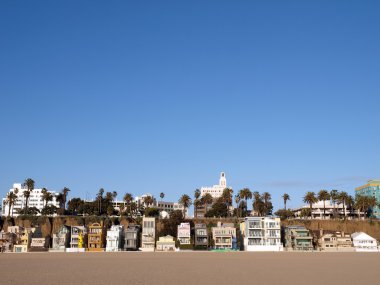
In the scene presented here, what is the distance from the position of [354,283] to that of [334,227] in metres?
99.3

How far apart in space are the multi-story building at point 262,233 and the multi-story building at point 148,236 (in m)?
22.6

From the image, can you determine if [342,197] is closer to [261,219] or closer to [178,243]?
[261,219]

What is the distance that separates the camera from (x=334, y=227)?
127 meters

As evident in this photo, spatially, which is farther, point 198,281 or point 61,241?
point 61,241

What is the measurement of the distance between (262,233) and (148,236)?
27.6 m

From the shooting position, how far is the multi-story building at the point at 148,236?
105m

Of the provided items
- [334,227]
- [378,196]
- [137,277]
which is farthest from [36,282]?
[378,196]

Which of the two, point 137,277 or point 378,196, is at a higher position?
Answer: point 378,196

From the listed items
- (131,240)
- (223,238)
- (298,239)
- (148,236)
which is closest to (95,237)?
(131,240)

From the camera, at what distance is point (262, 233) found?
107 metres

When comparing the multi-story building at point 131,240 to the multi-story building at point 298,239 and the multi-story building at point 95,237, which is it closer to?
the multi-story building at point 95,237

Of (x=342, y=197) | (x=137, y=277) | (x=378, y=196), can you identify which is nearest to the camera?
(x=137, y=277)

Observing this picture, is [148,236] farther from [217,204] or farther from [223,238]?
[217,204]

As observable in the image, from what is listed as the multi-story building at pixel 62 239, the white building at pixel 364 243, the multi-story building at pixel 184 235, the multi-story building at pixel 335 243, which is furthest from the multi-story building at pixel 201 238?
the white building at pixel 364 243
